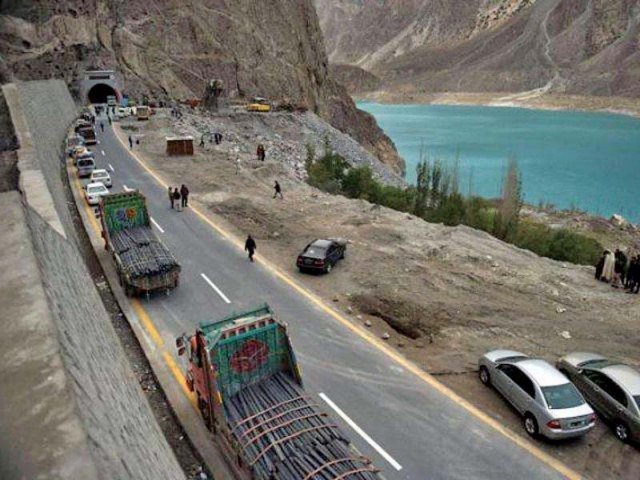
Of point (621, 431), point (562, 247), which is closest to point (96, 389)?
point (621, 431)

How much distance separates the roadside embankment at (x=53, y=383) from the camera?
3.84 metres

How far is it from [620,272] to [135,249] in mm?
18677

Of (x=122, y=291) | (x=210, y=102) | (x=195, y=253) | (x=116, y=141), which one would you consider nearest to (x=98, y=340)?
(x=122, y=291)

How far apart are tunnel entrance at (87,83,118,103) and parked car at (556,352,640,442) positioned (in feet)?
223

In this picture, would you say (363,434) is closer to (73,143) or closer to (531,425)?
(531,425)

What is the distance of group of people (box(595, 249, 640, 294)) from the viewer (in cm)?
2178

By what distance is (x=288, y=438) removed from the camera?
9.48m

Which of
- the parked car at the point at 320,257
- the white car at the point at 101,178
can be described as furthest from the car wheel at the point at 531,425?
the white car at the point at 101,178

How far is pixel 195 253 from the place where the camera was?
22.6 m

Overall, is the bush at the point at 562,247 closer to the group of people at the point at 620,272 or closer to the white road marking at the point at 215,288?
the group of people at the point at 620,272

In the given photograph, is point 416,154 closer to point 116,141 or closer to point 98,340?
point 116,141

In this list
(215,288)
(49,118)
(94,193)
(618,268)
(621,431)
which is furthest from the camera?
(49,118)

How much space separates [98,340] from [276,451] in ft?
11.4

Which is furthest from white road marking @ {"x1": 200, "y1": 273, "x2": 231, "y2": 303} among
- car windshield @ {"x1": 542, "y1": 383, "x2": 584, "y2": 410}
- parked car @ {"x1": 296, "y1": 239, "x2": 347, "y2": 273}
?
car windshield @ {"x1": 542, "y1": 383, "x2": 584, "y2": 410}
